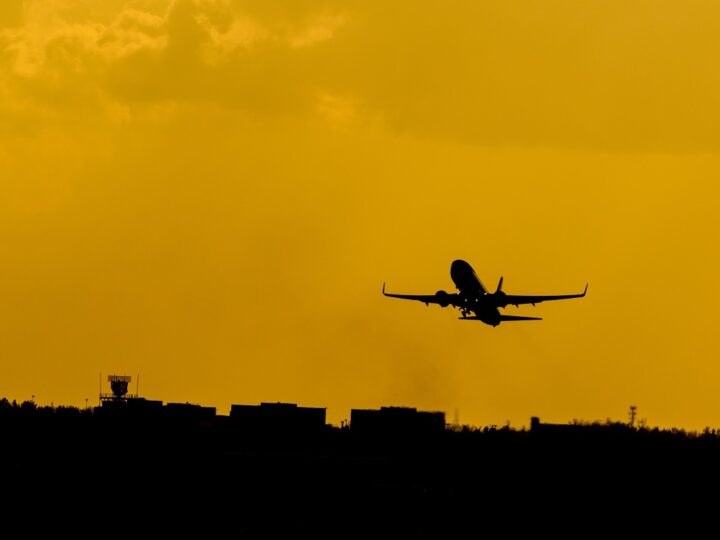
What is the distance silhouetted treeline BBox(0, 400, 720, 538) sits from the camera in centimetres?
14350

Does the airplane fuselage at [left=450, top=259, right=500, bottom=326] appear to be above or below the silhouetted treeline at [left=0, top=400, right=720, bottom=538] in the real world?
above

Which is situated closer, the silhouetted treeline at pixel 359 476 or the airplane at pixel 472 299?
the silhouetted treeline at pixel 359 476

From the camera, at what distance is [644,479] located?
528ft

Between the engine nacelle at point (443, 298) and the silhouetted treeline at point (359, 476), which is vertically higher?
the engine nacelle at point (443, 298)

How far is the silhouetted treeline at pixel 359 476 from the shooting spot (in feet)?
471

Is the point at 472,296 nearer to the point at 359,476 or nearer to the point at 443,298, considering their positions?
the point at 443,298

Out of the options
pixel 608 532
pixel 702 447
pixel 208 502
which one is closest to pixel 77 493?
pixel 208 502

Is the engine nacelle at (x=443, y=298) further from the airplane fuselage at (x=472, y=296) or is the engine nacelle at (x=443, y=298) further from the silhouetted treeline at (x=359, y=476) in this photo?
the silhouetted treeline at (x=359, y=476)

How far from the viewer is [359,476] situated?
162m

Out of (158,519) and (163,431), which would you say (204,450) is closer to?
(163,431)

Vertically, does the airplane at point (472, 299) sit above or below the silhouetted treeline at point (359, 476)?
above

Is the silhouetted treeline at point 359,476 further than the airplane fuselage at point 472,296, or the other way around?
the airplane fuselage at point 472,296

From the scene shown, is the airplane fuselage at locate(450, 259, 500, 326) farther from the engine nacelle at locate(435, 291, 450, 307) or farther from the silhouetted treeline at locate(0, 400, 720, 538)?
the silhouetted treeline at locate(0, 400, 720, 538)

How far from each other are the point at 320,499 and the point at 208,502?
26.4ft
